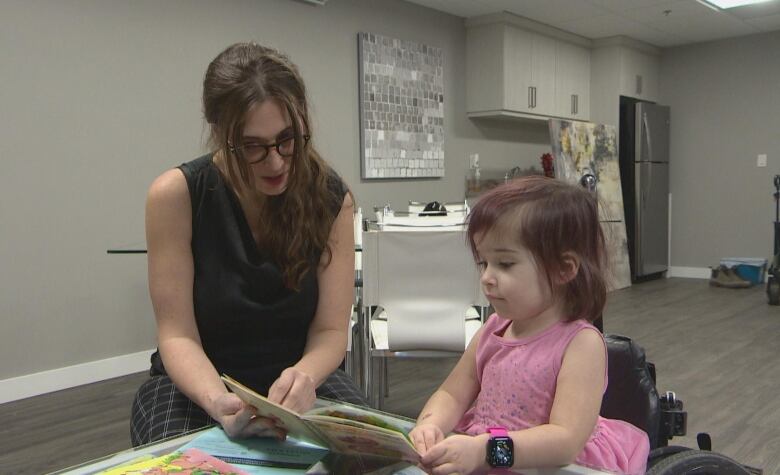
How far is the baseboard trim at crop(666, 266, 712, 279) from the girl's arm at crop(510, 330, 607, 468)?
6.56 m

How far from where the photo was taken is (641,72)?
22.0 feet

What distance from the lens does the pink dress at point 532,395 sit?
950mm

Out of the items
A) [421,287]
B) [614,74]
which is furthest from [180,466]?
[614,74]

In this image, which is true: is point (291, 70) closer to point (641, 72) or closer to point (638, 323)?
point (638, 323)

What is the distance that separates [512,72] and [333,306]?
4.57 m

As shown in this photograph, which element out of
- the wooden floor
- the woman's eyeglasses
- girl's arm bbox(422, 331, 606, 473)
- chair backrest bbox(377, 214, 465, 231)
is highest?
the woman's eyeglasses

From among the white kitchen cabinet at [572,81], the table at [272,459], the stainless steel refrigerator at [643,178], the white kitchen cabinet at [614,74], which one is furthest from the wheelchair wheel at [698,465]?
the white kitchen cabinet at [614,74]

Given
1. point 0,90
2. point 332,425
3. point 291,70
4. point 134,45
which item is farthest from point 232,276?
point 134,45

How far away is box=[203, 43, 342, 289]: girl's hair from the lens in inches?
45.8

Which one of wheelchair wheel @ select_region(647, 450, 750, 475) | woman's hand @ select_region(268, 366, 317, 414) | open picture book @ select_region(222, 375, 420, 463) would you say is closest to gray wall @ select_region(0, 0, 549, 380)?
woman's hand @ select_region(268, 366, 317, 414)

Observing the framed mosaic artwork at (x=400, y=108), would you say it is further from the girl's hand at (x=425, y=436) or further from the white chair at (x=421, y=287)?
the girl's hand at (x=425, y=436)

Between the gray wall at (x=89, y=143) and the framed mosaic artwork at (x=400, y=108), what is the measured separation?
0.72 m

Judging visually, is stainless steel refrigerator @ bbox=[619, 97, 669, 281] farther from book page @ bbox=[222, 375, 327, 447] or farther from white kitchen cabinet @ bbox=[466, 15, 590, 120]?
book page @ bbox=[222, 375, 327, 447]

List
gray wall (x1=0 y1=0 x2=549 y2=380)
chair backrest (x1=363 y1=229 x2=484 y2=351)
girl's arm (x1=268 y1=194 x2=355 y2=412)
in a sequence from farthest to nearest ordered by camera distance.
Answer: gray wall (x1=0 y1=0 x2=549 y2=380) < chair backrest (x1=363 y1=229 x2=484 y2=351) < girl's arm (x1=268 y1=194 x2=355 y2=412)
